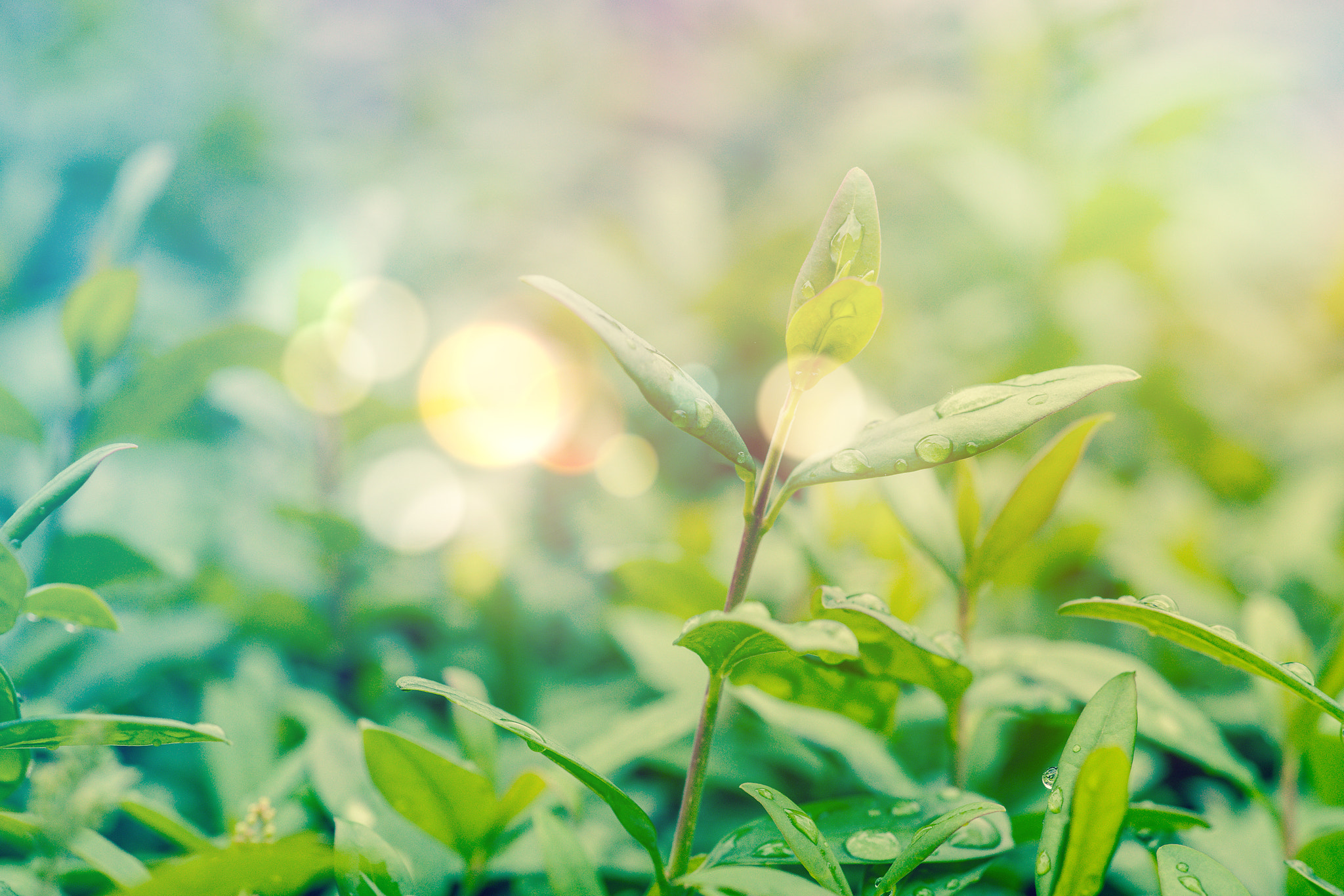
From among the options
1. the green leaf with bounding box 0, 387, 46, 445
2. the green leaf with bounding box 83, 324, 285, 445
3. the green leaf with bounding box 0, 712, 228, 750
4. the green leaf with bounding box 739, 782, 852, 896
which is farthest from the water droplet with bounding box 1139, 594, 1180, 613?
the green leaf with bounding box 0, 387, 46, 445

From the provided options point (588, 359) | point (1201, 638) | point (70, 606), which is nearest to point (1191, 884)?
point (1201, 638)

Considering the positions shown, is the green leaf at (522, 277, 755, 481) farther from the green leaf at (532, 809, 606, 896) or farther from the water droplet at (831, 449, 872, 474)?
the green leaf at (532, 809, 606, 896)


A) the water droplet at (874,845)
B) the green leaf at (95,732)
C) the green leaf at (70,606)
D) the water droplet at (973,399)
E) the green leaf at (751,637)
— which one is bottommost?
the water droplet at (874,845)

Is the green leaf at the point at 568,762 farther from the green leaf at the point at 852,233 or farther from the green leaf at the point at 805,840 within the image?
the green leaf at the point at 852,233

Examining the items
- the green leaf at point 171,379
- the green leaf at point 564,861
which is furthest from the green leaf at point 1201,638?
the green leaf at point 171,379

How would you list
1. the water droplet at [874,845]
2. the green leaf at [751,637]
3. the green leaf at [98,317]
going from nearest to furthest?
the green leaf at [751,637], the water droplet at [874,845], the green leaf at [98,317]

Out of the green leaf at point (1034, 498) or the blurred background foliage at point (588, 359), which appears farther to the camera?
the blurred background foliage at point (588, 359)

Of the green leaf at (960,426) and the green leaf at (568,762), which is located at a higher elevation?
the green leaf at (960,426)

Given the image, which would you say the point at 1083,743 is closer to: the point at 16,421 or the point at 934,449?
the point at 934,449

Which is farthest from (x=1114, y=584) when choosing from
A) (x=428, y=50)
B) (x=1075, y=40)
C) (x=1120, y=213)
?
(x=428, y=50)
